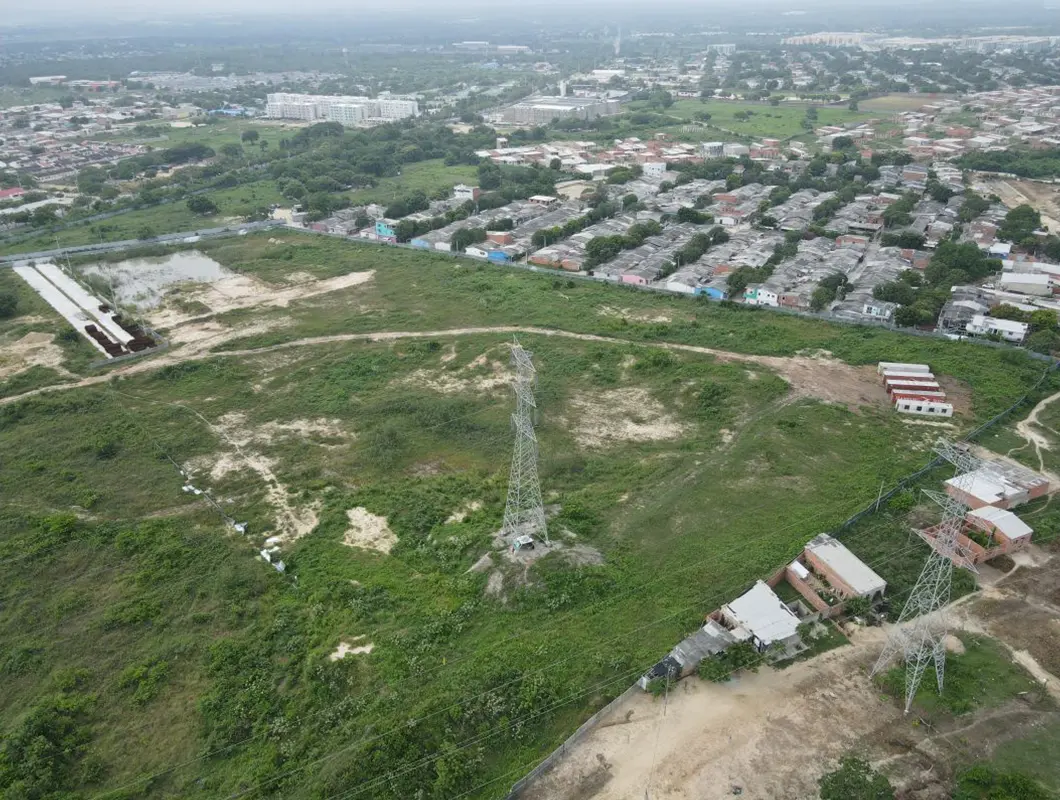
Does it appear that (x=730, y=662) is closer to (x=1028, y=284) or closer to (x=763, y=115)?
(x=1028, y=284)

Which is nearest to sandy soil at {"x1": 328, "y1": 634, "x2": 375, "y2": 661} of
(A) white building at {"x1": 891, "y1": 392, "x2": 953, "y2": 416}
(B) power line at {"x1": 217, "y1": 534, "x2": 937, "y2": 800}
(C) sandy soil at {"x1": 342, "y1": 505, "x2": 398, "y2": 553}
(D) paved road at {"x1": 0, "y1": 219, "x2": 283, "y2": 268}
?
(B) power line at {"x1": 217, "y1": 534, "x2": 937, "y2": 800}

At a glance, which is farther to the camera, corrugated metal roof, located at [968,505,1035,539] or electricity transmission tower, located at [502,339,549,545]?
corrugated metal roof, located at [968,505,1035,539]

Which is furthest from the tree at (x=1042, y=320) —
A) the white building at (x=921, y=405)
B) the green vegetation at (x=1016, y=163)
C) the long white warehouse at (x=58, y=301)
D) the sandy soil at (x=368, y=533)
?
the long white warehouse at (x=58, y=301)

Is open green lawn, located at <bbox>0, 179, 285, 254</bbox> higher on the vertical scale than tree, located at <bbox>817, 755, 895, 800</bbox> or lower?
lower

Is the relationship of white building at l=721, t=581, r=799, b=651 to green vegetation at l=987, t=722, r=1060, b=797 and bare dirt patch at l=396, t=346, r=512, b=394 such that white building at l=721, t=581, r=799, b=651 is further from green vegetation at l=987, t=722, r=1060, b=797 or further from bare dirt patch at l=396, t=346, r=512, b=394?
bare dirt patch at l=396, t=346, r=512, b=394

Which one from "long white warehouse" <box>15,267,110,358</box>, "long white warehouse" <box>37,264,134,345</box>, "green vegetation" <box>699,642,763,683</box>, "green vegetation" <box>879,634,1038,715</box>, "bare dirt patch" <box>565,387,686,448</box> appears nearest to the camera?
"green vegetation" <box>879,634,1038,715</box>

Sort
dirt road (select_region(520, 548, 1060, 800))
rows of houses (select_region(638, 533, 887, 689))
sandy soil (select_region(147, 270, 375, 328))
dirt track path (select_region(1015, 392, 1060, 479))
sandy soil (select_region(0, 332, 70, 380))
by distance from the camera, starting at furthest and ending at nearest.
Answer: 1. sandy soil (select_region(147, 270, 375, 328))
2. sandy soil (select_region(0, 332, 70, 380))
3. dirt track path (select_region(1015, 392, 1060, 479))
4. rows of houses (select_region(638, 533, 887, 689))
5. dirt road (select_region(520, 548, 1060, 800))

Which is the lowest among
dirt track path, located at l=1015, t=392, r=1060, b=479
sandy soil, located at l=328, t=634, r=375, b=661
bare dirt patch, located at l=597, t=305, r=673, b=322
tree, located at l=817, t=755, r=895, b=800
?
bare dirt patch, located at l=597, t=305, r=673, b=322

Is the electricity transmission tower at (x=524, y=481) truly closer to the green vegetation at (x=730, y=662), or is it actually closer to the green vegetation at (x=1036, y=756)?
the green vegetation at (x=730, y=662)
